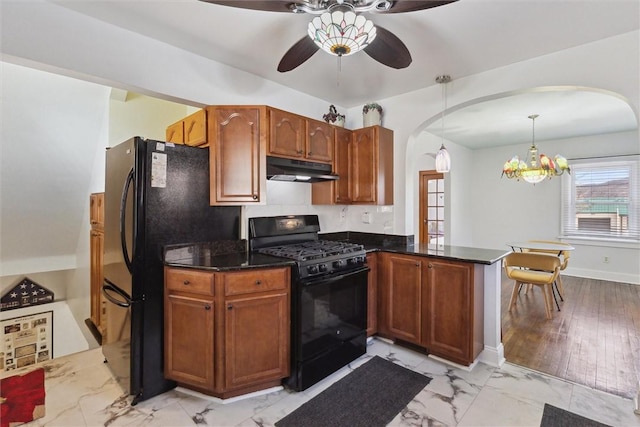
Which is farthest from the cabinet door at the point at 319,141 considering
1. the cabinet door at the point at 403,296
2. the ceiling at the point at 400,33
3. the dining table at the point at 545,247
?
the dining table at the point at 545,247

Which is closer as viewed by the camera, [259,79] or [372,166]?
[259,79]

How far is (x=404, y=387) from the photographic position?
218cm

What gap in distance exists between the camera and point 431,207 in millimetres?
6312

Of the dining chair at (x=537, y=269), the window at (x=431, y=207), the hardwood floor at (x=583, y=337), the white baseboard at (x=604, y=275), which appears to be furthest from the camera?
the window at (x=431, y=207)

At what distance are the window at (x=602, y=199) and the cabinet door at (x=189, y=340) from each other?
21.1ft

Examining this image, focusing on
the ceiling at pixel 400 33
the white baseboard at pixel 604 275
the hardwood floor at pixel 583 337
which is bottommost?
the hardwood floor at pixel 583 337

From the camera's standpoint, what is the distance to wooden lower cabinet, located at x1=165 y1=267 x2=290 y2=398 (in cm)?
198

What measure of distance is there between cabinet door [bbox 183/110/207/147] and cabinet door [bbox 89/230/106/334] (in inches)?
68.2

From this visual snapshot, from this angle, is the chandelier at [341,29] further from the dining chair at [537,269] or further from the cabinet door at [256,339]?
the dining chair at [537,269]

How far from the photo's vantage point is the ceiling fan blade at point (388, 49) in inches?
65.6

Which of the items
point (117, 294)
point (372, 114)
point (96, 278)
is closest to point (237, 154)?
point (117, 294)

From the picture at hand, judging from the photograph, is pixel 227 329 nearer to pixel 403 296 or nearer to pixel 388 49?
pixel 403 296

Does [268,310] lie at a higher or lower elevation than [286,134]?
lower

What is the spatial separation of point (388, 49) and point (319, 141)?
1267 mm
